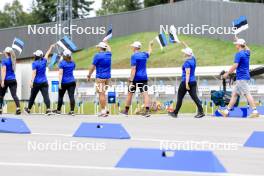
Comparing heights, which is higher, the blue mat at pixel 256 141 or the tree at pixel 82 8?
the tree at pixel 82 8

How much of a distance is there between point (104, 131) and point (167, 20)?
151 ft

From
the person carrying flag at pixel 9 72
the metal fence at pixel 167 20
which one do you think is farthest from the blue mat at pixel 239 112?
the metal fence at pixel 167 20

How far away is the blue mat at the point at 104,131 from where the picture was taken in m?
12.2

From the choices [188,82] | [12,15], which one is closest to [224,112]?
[188,82]

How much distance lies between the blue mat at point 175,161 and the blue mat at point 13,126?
16.9 ft

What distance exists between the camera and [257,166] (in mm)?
8602

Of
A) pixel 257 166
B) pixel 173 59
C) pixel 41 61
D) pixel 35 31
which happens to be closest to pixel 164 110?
pixel 41 61

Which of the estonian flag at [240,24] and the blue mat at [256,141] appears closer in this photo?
the blue mat at [256,141]

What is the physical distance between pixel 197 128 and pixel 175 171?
6454mm

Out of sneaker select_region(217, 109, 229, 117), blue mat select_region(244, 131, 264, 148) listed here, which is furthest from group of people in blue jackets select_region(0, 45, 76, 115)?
blue mat select_region(244, 131, 264, 148)

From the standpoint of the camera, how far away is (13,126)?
13297mm

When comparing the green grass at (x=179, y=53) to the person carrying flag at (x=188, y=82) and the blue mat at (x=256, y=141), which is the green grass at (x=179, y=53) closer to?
the person carrying flag at (x=188, y=82)

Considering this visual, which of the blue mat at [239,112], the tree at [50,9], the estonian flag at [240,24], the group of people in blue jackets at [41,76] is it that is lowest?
the blue mat at [239,112]

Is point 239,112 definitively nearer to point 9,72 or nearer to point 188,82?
point 188,82
